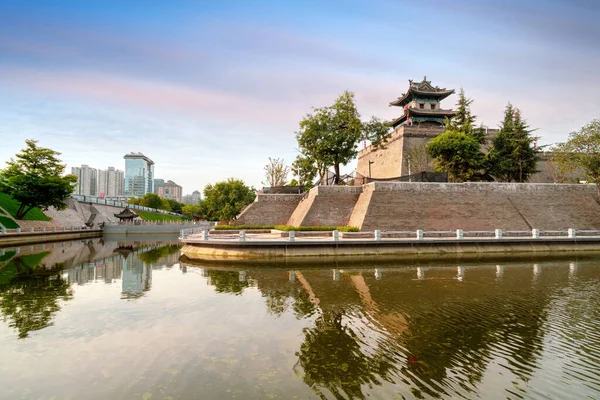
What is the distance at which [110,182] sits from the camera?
185500 millimetres

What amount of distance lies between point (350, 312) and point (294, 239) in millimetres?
11884

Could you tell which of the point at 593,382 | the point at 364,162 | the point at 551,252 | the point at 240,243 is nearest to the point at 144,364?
the point at 593,382

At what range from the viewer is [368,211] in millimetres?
27672

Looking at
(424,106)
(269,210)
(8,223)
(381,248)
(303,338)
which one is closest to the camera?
(303,338)

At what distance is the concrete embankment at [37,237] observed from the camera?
105 ft

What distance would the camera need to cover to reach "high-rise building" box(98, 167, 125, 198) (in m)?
184

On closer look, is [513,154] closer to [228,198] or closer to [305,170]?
[305,170]

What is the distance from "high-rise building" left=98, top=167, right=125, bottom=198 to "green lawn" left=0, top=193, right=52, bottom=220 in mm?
153478

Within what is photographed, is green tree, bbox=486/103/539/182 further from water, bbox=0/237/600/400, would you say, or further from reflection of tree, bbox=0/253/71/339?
reflection of tree, bbox=0/253/71/339

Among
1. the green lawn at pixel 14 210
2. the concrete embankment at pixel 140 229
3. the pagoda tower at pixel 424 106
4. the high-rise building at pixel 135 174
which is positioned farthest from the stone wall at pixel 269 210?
the high-rise building at pixel 135 174

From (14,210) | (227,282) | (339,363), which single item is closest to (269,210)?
(227,282)

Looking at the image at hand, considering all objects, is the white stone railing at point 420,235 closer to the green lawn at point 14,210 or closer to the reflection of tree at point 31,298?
the reflection of tree at point 31,298

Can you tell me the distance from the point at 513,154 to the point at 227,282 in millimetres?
37449

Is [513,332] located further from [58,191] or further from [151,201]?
[151,201]
